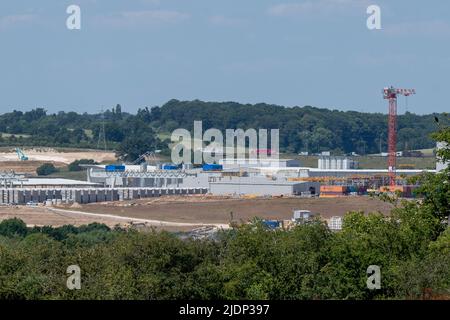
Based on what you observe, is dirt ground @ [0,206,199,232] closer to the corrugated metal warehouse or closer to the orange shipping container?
the corrugated metal warehouse

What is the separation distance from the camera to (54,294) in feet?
89.7

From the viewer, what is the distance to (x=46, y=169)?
506ft

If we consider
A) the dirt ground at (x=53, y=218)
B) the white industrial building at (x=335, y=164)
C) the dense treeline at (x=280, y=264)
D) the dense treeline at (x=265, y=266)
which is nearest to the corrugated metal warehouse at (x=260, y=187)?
the dirt ground at (x=53, y=218)

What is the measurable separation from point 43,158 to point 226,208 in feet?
229

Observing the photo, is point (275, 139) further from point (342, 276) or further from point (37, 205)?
point (342, 276)

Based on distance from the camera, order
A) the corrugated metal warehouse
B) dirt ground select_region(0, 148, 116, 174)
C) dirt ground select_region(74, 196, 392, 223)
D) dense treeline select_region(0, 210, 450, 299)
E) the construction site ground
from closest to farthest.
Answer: dense treeline select_region(0, 210, 450, 299), the construction site ground, dirt ground select_region(74, 196, 392, 223), the corrugated metal warehouse, dirt ground select_region(0, 148, 116, 174)

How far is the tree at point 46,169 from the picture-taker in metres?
152

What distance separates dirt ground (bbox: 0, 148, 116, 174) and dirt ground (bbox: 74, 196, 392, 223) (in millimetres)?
47622

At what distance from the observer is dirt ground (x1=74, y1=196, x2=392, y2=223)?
9294 cm

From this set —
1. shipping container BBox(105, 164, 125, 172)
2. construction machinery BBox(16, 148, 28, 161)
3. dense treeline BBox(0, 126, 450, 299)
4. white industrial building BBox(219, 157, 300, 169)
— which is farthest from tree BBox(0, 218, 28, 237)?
construction machinery BBox(16, 148, 28, 161)

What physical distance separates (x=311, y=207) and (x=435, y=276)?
238 feet
